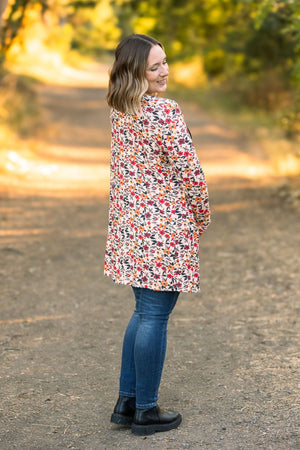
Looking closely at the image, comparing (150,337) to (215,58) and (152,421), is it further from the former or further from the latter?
(215,58)

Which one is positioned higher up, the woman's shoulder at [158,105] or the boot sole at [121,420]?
the woman's shoulder at [158,105]

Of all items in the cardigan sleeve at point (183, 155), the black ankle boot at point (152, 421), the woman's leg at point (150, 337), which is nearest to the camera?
the cardigan sleeve at point (183, 155)

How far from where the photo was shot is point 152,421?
3.19 metres

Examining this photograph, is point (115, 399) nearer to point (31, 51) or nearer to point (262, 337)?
point (262, 337)

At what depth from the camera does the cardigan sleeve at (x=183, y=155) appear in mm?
2838

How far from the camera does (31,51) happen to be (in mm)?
32062

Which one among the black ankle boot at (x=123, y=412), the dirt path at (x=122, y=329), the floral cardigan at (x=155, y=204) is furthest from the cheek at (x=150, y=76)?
the dirt path at (x=122, y=329)

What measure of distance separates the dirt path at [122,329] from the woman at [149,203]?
0.41 metres

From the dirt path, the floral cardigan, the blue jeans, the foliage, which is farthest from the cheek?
the foliage

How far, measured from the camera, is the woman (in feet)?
9.41

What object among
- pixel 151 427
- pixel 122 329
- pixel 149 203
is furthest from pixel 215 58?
pixel 151 427

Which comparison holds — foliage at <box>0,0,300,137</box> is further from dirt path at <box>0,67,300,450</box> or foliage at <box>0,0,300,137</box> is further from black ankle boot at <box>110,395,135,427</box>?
black ankle boot at <box>110,395,135,427</box>

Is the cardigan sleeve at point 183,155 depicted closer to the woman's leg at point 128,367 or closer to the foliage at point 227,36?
the woman's leg at point 128,367

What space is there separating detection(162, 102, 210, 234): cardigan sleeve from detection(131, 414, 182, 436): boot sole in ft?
3.52
